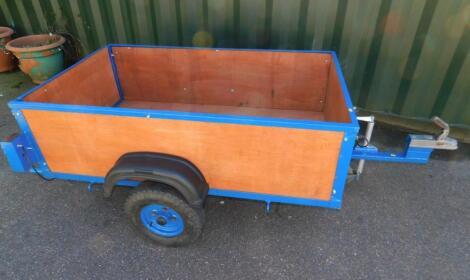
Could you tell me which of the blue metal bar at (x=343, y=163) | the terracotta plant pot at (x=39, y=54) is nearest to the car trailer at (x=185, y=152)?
the blue metal bar at (x=343, y=163)

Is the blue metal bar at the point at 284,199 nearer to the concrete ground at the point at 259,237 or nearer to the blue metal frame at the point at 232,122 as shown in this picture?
the blue metal frame at the point at 232,122

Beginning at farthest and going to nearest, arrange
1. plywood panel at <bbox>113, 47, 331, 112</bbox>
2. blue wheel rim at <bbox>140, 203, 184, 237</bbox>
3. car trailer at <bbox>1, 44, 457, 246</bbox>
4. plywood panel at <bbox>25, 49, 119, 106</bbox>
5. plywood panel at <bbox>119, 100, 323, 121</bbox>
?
plywood panel at <bbox>119, 100, 323, 121</bbox> < plywood panel at <bbox>113, 47, 331, 112</bbox> < plywood panel at <bbox>25, 49, 119, 106</bbox> < blue wheel rim at <bbox>140, 203, 184, 237</bbox> < car trailer at <bbox>1, 44, 457, 246</bbox>

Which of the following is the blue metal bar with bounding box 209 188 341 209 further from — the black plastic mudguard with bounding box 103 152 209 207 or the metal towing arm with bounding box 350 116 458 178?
the metal towing arm with bounding box 350 116 458 178

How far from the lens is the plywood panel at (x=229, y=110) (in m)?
3.13

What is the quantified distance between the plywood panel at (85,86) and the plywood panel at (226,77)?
0.17 metres

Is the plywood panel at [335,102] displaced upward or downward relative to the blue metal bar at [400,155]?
upward

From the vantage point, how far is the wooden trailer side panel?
1815 millimetres

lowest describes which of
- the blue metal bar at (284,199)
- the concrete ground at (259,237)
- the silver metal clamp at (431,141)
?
the concrete ground at (259,237)

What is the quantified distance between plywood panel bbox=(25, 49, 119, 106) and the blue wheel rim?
1128 mm

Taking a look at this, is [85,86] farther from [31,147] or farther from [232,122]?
[232,122]

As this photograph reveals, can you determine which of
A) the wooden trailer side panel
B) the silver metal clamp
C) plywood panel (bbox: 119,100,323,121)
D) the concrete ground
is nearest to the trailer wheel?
the concrete ground

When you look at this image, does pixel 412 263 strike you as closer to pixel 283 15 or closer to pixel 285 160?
pixel 285 160

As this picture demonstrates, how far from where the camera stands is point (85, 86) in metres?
2.86

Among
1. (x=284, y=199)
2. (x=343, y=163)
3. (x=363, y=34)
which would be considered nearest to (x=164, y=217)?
(x=284, y=199)
